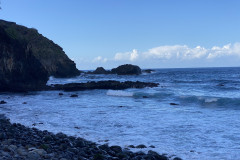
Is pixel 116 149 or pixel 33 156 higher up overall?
pixel 33 156

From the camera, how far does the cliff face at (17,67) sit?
1252 inches

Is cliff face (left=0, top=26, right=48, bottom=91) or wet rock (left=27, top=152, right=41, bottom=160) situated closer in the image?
wet rock (left=27, top=152, right=41, bottom=160)

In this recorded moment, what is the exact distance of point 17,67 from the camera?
110 ft

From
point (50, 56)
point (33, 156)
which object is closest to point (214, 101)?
point (33, 156)

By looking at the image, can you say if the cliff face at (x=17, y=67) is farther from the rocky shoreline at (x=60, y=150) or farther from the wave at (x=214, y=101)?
the rocky shoreline at (x=60, y=150)

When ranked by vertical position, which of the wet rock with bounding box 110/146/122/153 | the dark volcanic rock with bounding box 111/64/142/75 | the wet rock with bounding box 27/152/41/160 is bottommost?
the wet rock with bounding box 110/146/122/153

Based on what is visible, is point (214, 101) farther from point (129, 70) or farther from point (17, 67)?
point (129, 70)

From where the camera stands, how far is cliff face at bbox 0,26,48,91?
104ft

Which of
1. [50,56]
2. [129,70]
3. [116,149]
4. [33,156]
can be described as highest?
[50,56]

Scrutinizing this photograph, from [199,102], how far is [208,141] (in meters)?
14.5

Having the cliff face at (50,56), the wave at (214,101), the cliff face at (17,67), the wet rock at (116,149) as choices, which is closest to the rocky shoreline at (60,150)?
the wet rock at (116,149)

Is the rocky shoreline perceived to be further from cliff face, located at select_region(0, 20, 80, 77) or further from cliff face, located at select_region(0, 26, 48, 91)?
cliff face, located at select_region(0, 20, 80, 77)

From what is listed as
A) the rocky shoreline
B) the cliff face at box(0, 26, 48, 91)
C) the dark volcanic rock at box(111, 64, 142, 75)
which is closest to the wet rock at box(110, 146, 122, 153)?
the rocky shoreline

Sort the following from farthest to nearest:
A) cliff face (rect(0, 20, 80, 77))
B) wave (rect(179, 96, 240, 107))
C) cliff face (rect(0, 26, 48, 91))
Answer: cliff face (rect(0, 20, 80, 77)) < cliff face (rect(0, 26, 48, 91)) < wave (rect(179, 96, 240, 107))
